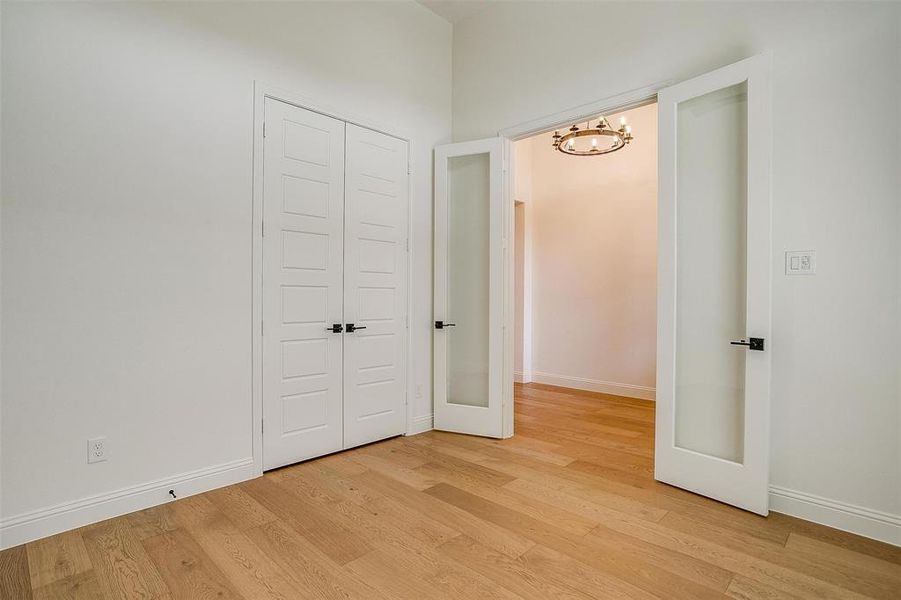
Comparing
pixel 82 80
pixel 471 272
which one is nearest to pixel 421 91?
pixel 471 272

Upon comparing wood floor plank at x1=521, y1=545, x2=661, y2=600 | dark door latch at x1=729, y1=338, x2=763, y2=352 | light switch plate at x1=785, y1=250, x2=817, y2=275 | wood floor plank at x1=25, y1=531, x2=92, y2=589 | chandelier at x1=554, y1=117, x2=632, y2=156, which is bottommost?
wood floor plank at x1=25, y1=531, x2=92, y2=589

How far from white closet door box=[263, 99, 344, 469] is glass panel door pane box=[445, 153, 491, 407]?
1.07 meters

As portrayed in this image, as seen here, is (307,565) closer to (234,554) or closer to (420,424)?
(234,554)

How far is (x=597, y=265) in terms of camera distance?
558 cm

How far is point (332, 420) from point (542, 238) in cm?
392

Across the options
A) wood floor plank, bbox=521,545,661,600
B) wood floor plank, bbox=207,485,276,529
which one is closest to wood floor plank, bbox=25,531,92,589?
wood floor plank, bbox=207,485,276,529

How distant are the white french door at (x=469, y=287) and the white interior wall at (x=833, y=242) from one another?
1.72 meters

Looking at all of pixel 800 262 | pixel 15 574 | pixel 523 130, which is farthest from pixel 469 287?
pixel 15 574

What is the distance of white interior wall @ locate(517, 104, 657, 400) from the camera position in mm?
5180

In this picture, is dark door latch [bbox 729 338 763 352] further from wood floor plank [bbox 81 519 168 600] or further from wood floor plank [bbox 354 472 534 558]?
wood floor plank [bbox 81 519 168 600]

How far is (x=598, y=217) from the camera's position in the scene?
5555 millimetres

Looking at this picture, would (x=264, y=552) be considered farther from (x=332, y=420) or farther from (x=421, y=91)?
(x=421, y=91)

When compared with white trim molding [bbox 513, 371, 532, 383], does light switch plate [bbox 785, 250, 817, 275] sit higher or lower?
higher

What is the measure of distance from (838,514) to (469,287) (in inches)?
108
